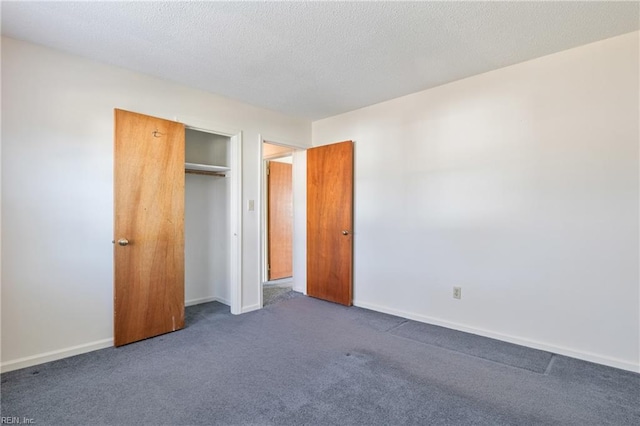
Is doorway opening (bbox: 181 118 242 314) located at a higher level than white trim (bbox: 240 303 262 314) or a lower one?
higher

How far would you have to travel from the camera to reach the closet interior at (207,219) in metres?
3.99

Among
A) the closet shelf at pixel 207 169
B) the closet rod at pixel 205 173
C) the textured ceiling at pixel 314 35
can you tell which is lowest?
the closet rod at pixel 205 173

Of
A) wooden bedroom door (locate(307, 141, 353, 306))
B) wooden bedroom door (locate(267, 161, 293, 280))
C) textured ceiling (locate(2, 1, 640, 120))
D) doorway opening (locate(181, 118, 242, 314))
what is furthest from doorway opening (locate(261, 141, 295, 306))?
textured ceiling (locate(2, 1, 640, 120))

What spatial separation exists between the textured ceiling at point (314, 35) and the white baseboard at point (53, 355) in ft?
7.95

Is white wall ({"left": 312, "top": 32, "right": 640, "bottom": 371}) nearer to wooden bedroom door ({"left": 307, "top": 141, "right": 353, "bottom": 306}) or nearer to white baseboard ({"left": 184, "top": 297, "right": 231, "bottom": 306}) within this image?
wooden bedroom door ({"left": 307, "top": 141, "right": 353, "bottom": 306})

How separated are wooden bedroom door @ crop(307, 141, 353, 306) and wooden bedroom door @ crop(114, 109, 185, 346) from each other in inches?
71.3

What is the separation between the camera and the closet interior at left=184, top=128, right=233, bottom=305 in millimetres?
3990

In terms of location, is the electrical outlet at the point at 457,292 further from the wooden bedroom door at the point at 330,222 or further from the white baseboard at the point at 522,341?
the wooden bedroom door at the point at 330,222

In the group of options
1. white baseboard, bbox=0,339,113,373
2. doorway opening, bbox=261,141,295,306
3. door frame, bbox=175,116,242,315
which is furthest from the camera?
doorway opening, bbox=261,141,295,306

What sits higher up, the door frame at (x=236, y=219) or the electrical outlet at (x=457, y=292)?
Answer: the door frame at (x=236, y=219)

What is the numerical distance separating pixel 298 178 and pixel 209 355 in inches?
108

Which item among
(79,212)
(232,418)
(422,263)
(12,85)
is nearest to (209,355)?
(232,418)

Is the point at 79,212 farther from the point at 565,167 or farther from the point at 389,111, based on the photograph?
the point at 565,167

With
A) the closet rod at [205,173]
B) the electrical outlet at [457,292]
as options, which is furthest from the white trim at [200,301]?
the electrical outlet at [457,292]
